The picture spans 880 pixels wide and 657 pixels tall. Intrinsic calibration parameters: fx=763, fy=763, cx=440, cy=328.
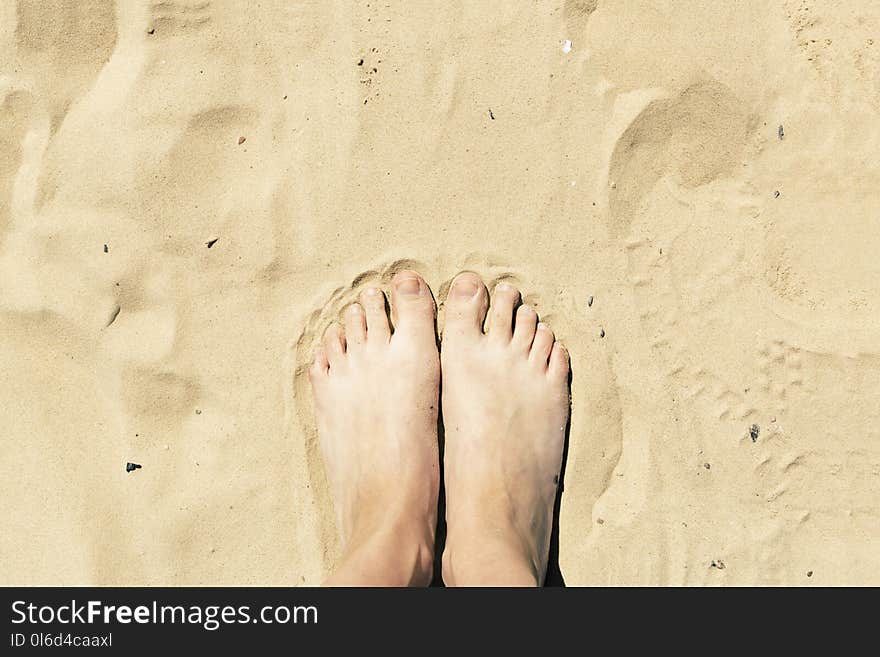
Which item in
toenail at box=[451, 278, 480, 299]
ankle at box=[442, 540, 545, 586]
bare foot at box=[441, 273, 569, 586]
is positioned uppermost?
toenail at box=[451, 278, 480, 299]

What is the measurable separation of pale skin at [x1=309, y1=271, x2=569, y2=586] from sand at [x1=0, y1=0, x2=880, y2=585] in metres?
0.13

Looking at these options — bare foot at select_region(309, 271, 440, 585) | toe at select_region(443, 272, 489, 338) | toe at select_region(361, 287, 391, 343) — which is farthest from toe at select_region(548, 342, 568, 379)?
toe at select_region(361, 287, 391, 343)

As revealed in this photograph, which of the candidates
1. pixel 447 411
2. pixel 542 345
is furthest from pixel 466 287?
pixel 447 411

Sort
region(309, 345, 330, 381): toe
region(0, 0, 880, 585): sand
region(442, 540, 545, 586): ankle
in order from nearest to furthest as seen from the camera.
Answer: region(442, 540, 545, 586): ankle
region(0, 0, 880, 585): sand
region(309, 345, 330, 381): toe

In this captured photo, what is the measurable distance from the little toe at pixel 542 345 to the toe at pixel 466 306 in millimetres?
167

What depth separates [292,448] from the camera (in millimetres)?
2207

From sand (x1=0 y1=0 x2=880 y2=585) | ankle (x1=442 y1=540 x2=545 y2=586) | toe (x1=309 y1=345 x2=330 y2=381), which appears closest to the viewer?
ankle (x1=442 y1=540 x2=545 y2=586)

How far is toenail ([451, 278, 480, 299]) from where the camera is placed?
218 cm

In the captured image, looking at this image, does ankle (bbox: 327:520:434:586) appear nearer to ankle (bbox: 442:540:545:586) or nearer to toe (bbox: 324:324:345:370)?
ankle (bbox: 442:540:545:586)

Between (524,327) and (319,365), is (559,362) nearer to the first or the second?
(524,327)

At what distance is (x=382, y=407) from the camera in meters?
2.27

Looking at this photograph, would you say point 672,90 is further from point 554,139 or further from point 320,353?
point 320,353

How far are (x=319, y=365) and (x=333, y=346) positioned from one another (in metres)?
0.07

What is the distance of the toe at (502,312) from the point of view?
220cm
